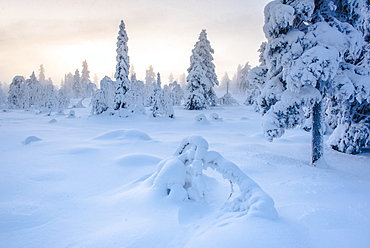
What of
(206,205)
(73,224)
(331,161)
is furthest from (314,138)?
(73,224)

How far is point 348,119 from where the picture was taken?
880cm

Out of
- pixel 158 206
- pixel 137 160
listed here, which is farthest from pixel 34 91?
pixel 158 206

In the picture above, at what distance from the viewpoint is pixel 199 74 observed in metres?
30.8

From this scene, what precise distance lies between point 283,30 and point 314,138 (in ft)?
13.3

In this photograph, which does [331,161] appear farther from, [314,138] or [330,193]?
[330,193]

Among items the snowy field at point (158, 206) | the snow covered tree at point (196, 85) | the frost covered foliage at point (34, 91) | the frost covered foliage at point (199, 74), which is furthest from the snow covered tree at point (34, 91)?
the snowy field at point (158, 206)

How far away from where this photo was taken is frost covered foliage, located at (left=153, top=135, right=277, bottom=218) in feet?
10.3

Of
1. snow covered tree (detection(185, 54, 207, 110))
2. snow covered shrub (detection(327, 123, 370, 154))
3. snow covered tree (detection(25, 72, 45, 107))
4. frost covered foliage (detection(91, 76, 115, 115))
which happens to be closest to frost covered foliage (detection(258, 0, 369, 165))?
snow covered shrub (detection(327, 123, 370, 154))

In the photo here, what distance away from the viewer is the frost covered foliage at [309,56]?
6230 millimetres

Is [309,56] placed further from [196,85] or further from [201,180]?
[196,85]

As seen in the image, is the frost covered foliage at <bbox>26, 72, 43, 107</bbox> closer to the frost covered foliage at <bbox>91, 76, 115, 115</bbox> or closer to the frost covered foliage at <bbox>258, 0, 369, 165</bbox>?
the frost covered foliage at <bbox>91, 76, 115, 115</bbox>

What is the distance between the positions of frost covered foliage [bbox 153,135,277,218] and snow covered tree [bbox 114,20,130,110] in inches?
856

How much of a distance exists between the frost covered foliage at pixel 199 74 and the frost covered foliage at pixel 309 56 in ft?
75.8

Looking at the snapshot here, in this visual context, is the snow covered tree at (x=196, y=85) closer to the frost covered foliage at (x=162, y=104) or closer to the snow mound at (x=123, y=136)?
the frost covered foliage at (x=162, y=104)
